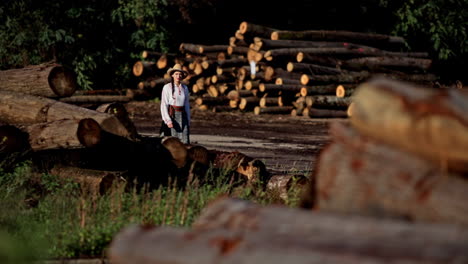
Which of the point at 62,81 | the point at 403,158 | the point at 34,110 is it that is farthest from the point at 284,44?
the point at 403,158

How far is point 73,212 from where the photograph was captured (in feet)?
20.5

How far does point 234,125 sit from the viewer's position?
18547 mm

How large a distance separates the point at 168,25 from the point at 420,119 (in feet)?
80.7

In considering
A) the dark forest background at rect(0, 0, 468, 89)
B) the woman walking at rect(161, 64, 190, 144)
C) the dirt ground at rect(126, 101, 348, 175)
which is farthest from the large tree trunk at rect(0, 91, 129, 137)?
the dark forest background at rect(0, 0, 468, 89)

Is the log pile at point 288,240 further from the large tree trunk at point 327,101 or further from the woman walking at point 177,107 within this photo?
the large tree trunk at point 327,101

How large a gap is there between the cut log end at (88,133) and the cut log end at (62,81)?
1.58 metres

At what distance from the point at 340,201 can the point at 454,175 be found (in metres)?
0.51

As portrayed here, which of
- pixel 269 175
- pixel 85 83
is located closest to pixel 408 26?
pixel 85 83

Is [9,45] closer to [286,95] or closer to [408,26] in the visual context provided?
[286,95]

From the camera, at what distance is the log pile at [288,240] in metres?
2.70

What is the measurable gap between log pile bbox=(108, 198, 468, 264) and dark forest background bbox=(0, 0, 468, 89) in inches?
808

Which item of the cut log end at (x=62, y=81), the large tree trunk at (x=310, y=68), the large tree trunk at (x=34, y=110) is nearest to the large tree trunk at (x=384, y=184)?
the large tree trunk at (x=34, y=110)

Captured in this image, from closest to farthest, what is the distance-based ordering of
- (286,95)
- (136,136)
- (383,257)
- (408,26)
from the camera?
(383,257) < (136,136) < (286,95) < (408,26)

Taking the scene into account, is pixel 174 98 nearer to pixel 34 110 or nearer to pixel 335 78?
pixel 34 110
